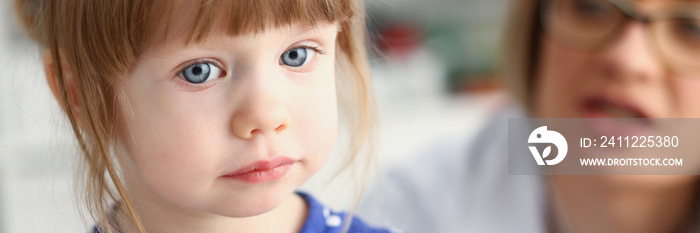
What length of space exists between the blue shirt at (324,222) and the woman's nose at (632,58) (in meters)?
0.34

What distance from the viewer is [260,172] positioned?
37 cm

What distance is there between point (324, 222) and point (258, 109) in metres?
0.15

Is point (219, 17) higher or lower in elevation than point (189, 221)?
higher

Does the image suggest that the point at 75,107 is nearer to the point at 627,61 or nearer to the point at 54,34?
the point at 54,34

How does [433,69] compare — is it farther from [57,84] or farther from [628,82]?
[57,84]

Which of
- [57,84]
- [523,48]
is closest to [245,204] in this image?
[57,84]

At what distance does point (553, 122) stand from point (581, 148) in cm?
4

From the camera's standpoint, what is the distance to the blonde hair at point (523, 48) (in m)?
0.88

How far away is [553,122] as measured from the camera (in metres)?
0.77

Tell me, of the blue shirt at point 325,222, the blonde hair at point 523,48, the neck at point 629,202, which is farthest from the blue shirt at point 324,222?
the blonde hair at point 523,48

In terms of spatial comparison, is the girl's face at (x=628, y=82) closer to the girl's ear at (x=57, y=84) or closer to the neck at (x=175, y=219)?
the neck at (x=175, y=219)

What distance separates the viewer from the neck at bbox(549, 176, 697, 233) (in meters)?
0.75

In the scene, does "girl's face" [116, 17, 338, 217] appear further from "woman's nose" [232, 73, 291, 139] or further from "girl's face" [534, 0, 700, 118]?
"girl's face" [534, 0, 700, 118]

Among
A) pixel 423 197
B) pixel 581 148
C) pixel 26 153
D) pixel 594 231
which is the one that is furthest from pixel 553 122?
pixel 26 153
